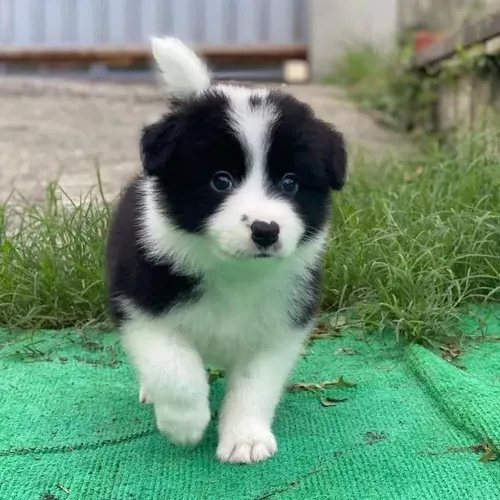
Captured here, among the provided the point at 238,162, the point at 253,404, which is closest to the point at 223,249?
the point at 238,162

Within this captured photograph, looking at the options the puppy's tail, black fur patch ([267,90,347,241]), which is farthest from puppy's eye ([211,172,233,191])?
the puppy's tail

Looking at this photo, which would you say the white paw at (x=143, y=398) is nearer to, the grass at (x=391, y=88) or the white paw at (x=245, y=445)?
the white paw at (x=245, y=445)

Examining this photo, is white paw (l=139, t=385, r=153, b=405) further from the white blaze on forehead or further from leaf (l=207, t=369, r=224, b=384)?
the white blaze on forehead

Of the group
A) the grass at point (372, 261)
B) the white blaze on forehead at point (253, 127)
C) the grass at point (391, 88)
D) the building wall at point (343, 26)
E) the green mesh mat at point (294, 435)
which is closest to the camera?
the white blaze on forehead at point (253, 127)

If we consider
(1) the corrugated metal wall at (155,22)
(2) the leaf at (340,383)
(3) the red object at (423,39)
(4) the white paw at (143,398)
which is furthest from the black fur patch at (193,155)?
(1) the corrugated metal wall at (155,22)

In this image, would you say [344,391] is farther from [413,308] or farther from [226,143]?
[226,143]

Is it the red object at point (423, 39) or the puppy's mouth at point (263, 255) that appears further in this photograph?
the red object at point (423, 39)
